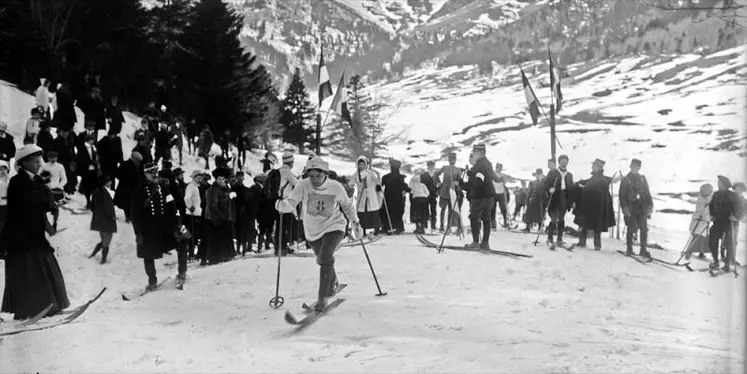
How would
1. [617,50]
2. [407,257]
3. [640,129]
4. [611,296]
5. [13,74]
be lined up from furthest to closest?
[617,50] → [640,129] → [13,74] → [407,257] → [611,296]

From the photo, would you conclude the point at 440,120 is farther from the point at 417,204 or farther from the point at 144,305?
the point at 144,305

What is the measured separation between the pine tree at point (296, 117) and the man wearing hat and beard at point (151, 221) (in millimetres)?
46453

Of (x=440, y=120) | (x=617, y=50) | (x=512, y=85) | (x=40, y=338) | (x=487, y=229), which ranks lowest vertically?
(x=40, y=338)

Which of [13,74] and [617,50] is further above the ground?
[617,50]

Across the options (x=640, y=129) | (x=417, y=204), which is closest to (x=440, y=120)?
(x=640, y=129)

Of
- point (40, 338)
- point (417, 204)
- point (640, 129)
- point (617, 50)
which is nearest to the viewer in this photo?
point (40, 338)

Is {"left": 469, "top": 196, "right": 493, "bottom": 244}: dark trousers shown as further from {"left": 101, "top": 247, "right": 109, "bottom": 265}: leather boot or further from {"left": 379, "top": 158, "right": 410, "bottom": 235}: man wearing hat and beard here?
{"left": 101, "top": 247, "right": 109, "bottom": 265}: leather boot

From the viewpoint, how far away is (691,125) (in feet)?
253

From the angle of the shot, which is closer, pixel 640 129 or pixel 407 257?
pixel 407 257

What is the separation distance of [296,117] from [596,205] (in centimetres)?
4508

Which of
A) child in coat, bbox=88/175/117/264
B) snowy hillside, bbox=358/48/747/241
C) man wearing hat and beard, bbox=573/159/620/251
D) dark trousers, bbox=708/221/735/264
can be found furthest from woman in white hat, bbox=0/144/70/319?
snowy hillside, bbox=358/48/747/241

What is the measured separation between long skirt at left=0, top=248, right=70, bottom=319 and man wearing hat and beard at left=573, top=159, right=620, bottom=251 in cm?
1013

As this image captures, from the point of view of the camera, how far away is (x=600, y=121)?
87.3m

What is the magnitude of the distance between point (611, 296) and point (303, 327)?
4410 mm
